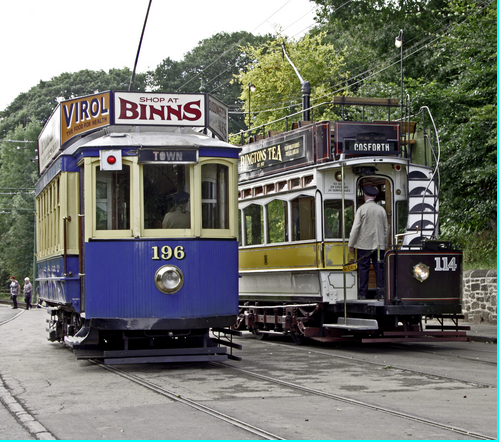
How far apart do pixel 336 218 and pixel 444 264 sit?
217cm

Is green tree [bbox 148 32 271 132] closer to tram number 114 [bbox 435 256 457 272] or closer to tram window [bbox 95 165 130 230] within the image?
tram number 114 [bbox 435 256 457 272]

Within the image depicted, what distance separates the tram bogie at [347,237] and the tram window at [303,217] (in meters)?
0.02

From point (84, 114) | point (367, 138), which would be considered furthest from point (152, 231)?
point (367, 138)

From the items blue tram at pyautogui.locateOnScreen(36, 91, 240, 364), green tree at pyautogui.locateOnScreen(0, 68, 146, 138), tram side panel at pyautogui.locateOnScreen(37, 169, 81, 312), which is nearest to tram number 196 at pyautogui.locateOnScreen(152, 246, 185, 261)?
blue tram at pyautogui.locateOnScreen(36, 91, 240, 364)

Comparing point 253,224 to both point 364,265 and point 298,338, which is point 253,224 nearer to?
point 298,338

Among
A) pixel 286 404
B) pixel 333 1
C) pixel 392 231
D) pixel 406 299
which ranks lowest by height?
pixel 286 404

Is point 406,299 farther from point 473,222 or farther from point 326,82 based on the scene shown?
point 326,82

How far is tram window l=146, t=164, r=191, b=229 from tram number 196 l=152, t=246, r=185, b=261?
0.31 m

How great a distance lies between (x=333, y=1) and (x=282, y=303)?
816 inches

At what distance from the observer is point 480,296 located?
19.5 m

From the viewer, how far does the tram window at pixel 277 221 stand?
15.8 metres

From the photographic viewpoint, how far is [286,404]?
27.3 feet

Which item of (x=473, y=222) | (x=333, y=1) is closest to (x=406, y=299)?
(x=473, y=222)

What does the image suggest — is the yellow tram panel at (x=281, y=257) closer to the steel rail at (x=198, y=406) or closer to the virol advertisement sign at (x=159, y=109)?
the virol advertisement sign at (x=159, y=109)
